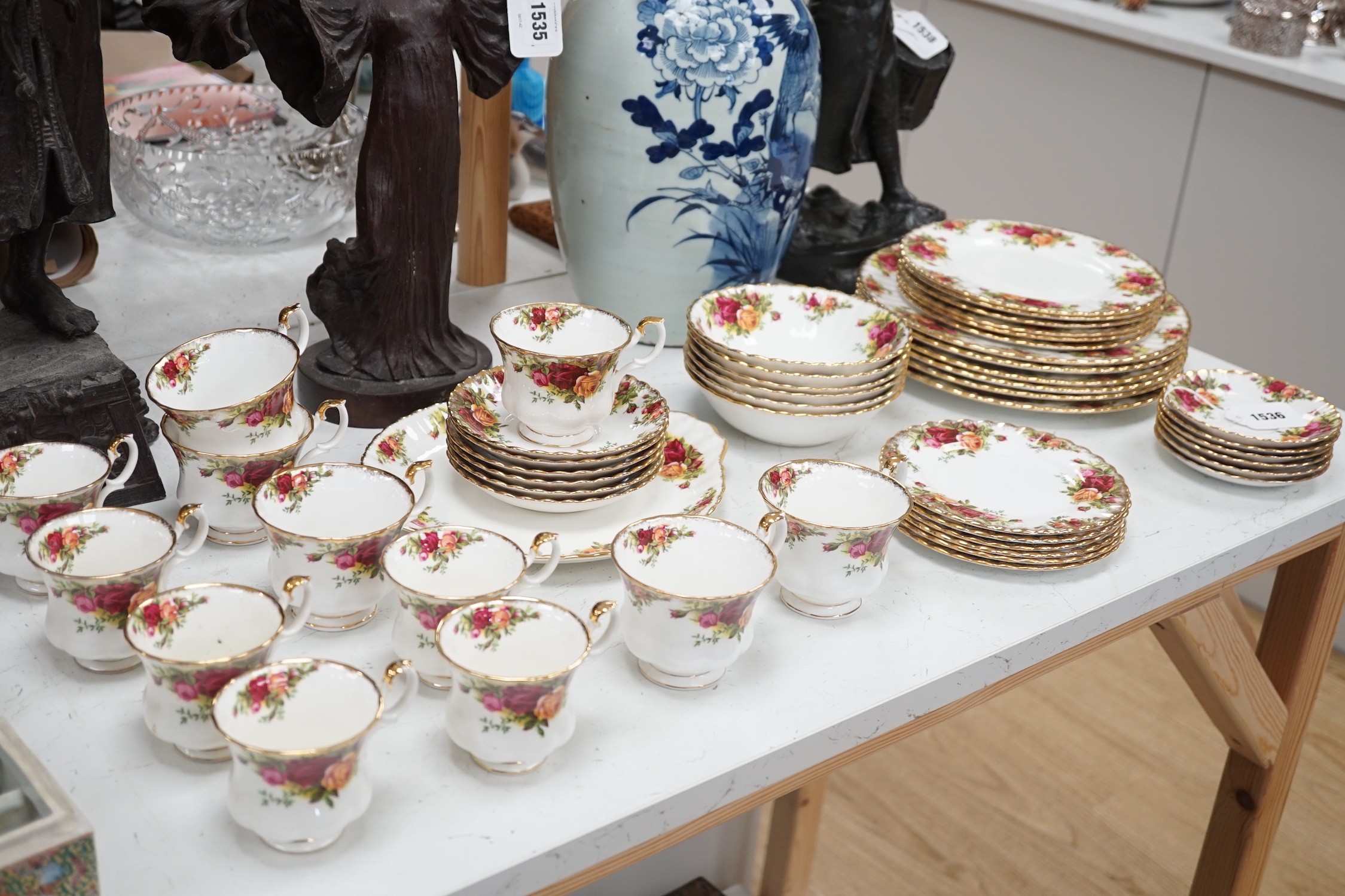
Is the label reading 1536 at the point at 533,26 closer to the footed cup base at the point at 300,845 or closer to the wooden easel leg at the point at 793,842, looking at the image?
the footed cup base at the point at 300,845

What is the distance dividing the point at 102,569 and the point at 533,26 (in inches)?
22.6

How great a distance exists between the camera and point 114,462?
3.21ft

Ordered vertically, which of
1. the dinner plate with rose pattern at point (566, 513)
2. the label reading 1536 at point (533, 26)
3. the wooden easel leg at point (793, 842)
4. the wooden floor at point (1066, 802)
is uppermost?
the label reading 1536 at point (533, 26)

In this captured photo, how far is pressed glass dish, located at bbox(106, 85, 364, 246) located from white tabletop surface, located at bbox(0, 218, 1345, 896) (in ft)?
0.75

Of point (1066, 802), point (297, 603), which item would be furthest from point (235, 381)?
point (1066, 802)

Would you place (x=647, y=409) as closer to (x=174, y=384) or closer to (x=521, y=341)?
(x=521, y=341)

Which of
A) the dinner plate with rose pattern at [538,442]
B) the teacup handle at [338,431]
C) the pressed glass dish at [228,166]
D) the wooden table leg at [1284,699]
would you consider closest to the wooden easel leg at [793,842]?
the wooden table leg at [1284,699]

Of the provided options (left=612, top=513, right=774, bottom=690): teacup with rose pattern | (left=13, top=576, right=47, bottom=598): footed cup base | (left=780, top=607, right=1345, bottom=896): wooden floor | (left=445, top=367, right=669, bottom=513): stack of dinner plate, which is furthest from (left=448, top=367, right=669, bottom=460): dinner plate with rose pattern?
(left=780, top=607, right=1345, bottom=896): wooden floor

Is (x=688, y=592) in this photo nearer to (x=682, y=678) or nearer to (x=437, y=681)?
(x=682, y=678)

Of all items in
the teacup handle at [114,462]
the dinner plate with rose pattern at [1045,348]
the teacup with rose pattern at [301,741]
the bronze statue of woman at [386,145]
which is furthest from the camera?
the dinner plate with rose pattern at [1045,348]

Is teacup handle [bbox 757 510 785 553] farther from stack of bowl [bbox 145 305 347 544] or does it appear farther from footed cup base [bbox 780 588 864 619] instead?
stack of bowl [bbox 145 305 347 544]

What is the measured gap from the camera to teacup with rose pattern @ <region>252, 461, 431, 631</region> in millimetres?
851

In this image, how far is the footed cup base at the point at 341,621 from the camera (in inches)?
35.0

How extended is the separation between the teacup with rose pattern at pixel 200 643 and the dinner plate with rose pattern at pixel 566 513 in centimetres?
17
